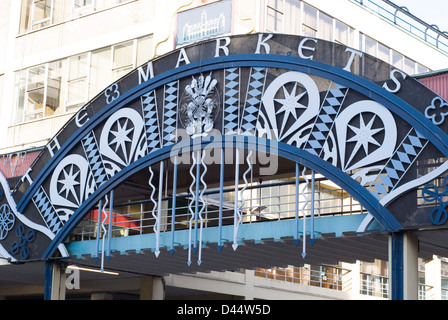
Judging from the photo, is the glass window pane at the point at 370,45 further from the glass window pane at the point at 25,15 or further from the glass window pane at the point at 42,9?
the glass window pane at the point at 25,15

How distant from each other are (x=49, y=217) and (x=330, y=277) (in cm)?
1645

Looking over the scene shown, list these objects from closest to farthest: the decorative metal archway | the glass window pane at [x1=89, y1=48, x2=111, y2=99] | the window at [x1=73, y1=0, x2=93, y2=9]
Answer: the decorative metal archway < the glass window pane at [x1=89, y1=48, x2=111, y2=99] < the window at [x1=73, y1=0, x2=93, y2=9]

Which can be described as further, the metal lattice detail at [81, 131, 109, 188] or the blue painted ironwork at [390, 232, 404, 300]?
the metal lattice detail at [81, 131, 109, 188]

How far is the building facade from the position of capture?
95.5 ft

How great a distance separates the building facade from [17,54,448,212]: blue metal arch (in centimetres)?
48

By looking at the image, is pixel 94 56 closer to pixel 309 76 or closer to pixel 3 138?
pixel 3 138

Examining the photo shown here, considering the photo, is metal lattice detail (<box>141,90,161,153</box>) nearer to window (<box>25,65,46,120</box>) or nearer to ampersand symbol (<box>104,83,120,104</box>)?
ampersand symbol (<box>104,83,120,104</box>)

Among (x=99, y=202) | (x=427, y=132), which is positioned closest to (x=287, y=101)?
(x=427, y=132)

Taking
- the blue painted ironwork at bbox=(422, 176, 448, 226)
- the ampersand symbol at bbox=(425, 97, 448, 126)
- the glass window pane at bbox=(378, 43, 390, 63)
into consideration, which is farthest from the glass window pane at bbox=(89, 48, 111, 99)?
the blue painted ironwork at bbox=(422, 176, 448, 226)

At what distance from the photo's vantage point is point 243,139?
22.3 metres

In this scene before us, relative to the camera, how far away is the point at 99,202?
2581 cm

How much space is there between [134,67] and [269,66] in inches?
441

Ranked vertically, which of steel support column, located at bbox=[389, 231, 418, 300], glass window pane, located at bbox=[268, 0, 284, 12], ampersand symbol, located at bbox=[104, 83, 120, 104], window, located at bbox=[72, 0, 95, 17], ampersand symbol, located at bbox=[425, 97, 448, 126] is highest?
window, located at bbox=[72, 0, 95, 17]
